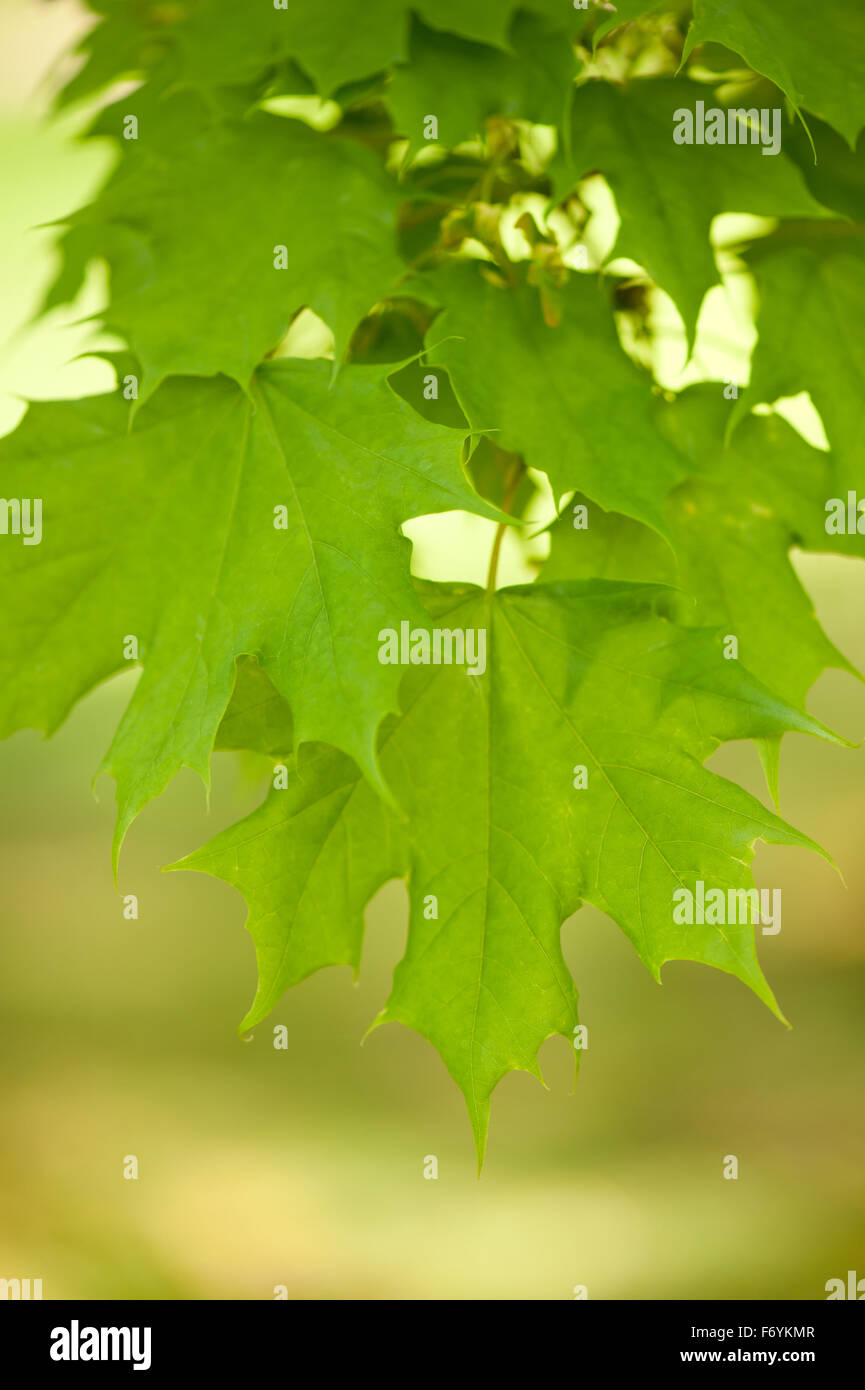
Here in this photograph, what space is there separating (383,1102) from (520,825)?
1104 mm

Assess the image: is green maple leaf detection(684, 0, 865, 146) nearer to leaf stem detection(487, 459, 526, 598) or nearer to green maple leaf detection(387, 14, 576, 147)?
green maple leaf detection(387, 14, 576, 147)

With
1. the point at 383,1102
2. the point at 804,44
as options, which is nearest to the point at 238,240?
the point at 804,44

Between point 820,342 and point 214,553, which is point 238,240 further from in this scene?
point 820,342

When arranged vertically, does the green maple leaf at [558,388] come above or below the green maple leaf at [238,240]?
below

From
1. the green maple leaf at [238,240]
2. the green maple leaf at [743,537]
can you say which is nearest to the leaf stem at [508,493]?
the green maple leaf at [743,537]

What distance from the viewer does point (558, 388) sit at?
0.47m

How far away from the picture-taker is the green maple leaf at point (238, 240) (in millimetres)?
442

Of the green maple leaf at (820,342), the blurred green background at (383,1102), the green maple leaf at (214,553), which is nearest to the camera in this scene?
the green maple leaf at (214,553)

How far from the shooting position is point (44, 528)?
1.57ft

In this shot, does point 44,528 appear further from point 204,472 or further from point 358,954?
point 358,954

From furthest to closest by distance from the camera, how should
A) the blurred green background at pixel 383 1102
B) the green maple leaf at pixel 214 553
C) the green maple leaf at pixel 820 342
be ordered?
1. the blurred green background at pixel 383 1102
2. the green maple leaf at pixel 820 342
3. the green maple leaf at pixel 214 553

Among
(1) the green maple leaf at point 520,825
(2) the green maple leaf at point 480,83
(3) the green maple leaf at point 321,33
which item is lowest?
(1) the green maple leaf at point 520,825

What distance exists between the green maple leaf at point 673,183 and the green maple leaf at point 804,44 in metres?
0.03

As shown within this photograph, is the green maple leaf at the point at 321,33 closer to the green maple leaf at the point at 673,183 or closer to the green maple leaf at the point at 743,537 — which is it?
the green maple leaf at the point at 673,183
